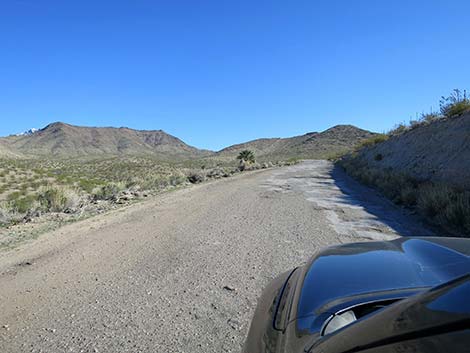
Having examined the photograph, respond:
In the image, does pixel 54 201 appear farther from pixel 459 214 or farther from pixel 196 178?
pixel 459 214

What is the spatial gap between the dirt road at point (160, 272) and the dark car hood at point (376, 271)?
1595mm

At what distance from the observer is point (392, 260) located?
2684mm

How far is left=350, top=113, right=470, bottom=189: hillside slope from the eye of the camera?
45.1 ft

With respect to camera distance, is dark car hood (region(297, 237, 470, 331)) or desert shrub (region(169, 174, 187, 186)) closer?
dark car hood (region(297, 237, 470, 331))

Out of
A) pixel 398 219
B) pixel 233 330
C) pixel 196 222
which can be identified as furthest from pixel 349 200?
pixel 233 330

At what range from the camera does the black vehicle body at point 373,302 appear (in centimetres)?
117

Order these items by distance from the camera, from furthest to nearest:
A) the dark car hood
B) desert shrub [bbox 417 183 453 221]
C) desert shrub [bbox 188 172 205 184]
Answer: desert shrub [bbox 188 172 205 184], desert shrub [bbox 417 183 453 221], the dark car hood

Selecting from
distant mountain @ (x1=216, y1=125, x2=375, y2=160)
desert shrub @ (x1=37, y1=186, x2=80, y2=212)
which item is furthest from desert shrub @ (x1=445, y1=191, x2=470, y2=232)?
distant mountain @ (x1=216, y1=125, x2=375, y2=160)

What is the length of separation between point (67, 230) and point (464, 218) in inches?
374

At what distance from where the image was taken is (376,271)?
2.48m

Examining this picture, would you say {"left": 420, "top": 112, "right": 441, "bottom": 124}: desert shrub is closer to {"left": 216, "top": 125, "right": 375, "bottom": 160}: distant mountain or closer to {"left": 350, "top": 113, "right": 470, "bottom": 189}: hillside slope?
{"left": 350, "top": 113, "right": 470, "bottom": 189}: hillside slope

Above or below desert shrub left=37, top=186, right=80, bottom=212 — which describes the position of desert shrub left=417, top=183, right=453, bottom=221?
below

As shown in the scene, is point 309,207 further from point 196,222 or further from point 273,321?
point 273,321

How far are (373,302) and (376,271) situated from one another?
1.51 feet
